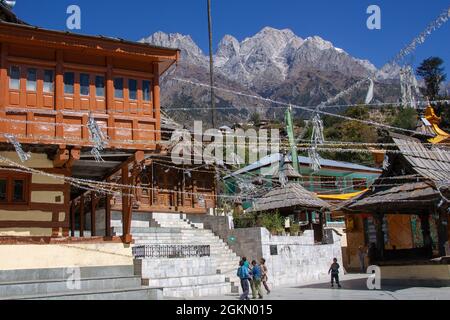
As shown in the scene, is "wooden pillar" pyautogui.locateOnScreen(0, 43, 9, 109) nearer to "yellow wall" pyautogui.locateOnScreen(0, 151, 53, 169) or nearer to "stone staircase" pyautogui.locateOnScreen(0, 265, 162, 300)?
"yellow wall" pyautogui.locateOnScreen(0, 151, 53, 169)

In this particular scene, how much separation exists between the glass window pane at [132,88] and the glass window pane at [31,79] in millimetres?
3311

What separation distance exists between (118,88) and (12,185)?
16.7ft

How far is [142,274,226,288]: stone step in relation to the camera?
17970mm

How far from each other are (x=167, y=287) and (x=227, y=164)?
18.6m

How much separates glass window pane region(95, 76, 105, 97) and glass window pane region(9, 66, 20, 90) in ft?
8.55

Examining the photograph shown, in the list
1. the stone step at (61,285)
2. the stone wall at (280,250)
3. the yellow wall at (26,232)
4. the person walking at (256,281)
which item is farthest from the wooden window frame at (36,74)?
the stone wall at (280,250)

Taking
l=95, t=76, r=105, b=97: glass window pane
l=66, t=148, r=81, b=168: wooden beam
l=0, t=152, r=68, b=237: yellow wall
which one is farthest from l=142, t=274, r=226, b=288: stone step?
l=95, t=76, r=105, b=97: glass window pane

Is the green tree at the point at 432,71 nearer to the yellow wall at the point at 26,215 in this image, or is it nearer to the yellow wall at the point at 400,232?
the yellow wall at the point at 400,232

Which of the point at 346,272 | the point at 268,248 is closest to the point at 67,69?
the point at 268,248

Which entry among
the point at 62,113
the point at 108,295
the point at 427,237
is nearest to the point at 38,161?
the point at 62,113

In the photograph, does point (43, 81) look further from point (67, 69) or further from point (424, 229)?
point (424, 229)

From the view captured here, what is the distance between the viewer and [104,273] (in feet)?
57.3

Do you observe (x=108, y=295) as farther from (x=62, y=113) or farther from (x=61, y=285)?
(x=62, y=113)

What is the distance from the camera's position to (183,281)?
62.2 feet
